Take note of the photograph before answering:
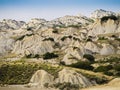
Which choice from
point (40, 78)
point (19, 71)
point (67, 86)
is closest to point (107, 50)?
point (19, 71)

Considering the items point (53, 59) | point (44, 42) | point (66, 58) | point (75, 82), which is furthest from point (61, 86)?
point (44, 42)

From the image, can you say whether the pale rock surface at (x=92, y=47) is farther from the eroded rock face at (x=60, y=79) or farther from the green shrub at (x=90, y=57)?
the eroded rock face at (x=60, y=79)

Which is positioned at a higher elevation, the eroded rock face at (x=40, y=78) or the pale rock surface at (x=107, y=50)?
the eroded rock face at (x=40, y=78)

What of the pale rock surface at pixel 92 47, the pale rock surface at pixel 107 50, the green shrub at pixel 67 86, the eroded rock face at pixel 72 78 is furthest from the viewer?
the pale rock surface at pixel 92 47

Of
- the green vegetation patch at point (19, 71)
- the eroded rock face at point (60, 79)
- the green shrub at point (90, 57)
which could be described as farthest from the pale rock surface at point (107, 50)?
the eroded rock face at point (60, 79)

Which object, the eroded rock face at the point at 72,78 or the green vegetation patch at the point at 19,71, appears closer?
the eroded rock face at the point at 72,78

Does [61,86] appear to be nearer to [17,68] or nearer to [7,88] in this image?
[7,88]

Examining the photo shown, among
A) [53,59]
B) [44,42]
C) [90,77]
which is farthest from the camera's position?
[44,42]
